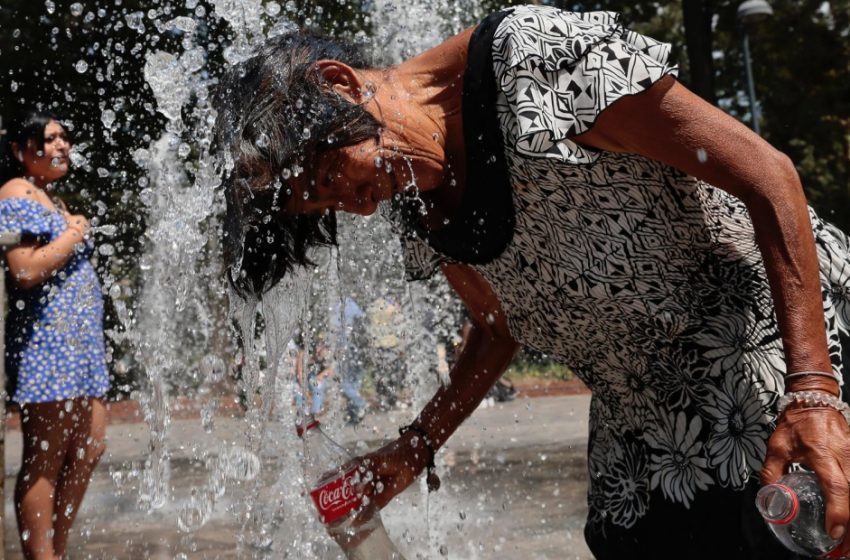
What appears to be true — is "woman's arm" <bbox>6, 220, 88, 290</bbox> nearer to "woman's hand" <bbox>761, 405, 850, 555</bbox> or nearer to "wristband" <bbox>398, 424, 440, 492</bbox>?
"wristband" <bbox>398, 424, 440, 492</bbox>

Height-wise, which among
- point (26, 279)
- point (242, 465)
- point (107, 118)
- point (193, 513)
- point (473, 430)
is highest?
point (26, 279)

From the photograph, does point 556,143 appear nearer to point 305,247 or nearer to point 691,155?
point 691,155

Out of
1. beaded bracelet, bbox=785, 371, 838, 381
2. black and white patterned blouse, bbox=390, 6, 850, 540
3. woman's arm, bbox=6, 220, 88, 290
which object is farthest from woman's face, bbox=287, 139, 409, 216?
woman's arm, bbox=6, 220, 88, 290

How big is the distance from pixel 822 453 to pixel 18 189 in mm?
3446

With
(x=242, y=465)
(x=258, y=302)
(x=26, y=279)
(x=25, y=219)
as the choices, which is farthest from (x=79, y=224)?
(x=258, y=302)

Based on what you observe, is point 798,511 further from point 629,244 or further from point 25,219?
point 25,219

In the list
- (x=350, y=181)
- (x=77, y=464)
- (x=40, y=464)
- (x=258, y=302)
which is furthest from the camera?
(x=77, y=464)

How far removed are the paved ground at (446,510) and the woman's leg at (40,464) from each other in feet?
1.11

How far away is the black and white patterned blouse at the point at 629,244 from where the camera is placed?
1.73 meters

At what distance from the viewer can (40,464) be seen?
4.02 m

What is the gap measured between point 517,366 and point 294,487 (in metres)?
9.84

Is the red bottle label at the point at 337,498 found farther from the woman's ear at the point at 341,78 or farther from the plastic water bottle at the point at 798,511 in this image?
the plastic water bottle at the point at 798,511

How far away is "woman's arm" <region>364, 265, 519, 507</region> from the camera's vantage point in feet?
7.57

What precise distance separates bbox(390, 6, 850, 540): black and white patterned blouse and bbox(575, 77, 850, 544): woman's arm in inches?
2.0
